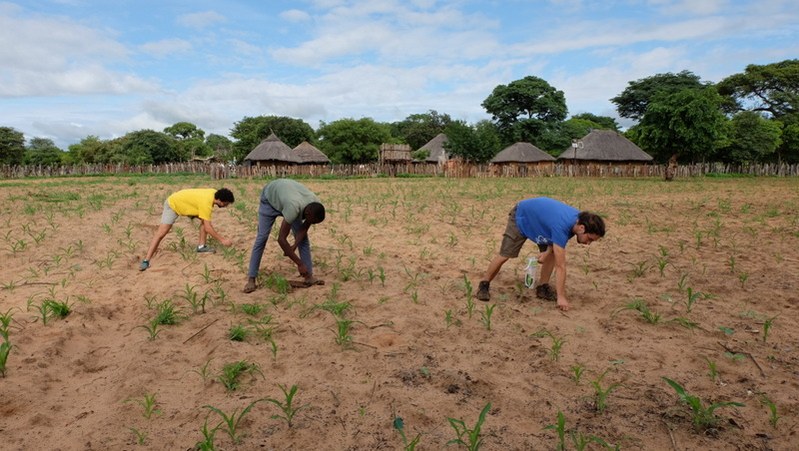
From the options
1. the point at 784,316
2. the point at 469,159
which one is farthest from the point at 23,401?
the point at 469,159

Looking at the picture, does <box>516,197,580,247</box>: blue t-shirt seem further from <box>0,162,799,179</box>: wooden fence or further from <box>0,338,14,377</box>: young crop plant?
<box>0,162,799,179</box>: wooden fence

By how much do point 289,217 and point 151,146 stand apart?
156ft

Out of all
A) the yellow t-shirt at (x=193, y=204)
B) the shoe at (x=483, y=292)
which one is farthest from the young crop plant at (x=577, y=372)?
the yellow t-shirt at (x=193, y=204)

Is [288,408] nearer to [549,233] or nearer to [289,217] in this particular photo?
[289,217]

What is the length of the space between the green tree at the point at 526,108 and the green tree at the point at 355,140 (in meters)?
12.8

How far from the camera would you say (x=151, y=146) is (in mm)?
46562

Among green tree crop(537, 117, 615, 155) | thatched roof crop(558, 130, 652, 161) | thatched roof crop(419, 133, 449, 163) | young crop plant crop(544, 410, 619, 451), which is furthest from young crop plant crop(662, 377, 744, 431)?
green tree crop(537, 117, 615, 155)

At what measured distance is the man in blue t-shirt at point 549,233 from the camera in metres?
4.41

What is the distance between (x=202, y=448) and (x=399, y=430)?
40.0 inches

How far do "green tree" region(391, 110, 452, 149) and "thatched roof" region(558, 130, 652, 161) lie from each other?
20.2 metres

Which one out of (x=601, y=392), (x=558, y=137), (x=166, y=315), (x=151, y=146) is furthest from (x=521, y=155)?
(x=601, y=392)

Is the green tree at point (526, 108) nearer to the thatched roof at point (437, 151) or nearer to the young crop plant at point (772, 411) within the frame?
the thatched roof at point (437, 151)

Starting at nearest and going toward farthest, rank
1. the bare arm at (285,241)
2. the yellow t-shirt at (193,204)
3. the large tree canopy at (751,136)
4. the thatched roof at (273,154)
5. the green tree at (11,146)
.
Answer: the bare arm at (285,241) → the yellow t-shirt at (193,204) → the thatched roof at (273,154) → the large tree canopy at (751,136) → the green tree at (11,146)

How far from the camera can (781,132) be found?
41.0m
